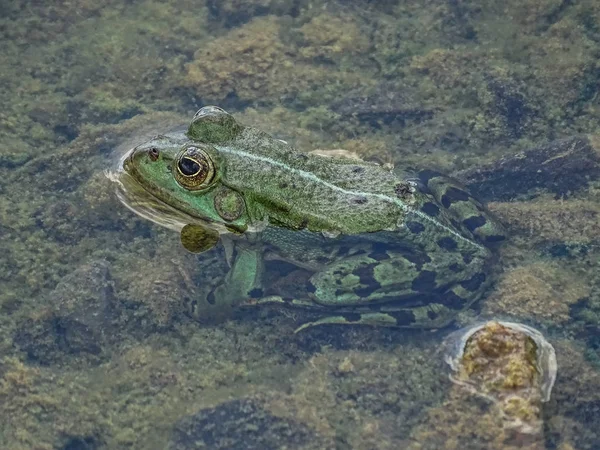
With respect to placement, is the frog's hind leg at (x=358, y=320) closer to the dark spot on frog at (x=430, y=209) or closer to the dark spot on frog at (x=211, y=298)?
the dark spot on frog at (x=211, y=298)

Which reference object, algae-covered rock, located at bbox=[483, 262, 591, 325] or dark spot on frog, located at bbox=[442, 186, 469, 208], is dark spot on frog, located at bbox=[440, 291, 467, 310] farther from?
dark spot on frog, located at bbox=[442, 186, 469, 208]

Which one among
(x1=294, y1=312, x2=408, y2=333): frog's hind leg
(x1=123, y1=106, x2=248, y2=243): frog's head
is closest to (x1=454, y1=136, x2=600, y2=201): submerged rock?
(x1=294, y1=312, x2=408, y2=333): frog's hind leg

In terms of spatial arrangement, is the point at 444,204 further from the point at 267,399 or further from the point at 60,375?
the point at 60,375

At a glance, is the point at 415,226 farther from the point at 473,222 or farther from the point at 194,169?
the point at 194,169

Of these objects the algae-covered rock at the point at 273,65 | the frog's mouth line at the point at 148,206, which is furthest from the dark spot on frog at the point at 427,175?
the frog's mouth line at the point at 148,206

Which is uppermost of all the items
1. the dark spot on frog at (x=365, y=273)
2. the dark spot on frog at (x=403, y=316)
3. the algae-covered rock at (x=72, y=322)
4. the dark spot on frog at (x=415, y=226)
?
the dark spot on frog at (x=415, y=226)

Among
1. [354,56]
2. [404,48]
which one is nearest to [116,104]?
[354,56]

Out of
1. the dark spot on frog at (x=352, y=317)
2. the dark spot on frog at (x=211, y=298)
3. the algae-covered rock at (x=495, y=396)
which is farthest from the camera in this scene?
the dark spot on frog at (x=211, y=298)
